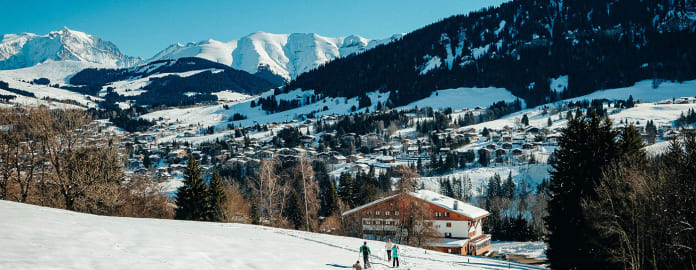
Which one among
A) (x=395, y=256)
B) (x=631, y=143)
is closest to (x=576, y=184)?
(x=631, y=143)

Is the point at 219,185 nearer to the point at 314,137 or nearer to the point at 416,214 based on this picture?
the point at 416,214

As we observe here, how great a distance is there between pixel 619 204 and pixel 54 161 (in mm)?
38504

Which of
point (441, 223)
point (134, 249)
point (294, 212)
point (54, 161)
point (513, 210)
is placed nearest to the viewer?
point (134, 249)

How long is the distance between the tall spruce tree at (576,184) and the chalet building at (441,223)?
20.7 metres

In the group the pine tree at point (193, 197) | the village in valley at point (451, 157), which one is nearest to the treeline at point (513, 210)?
the village in valley at point (451, 157)

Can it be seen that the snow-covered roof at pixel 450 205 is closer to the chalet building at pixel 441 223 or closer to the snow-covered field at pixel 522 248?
the chalet building at pixel 441 223

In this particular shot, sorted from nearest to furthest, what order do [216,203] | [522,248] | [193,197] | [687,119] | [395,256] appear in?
[395,256]
[193,197]
[216,203]
[522,248]
[687,119]

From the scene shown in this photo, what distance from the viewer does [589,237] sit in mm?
27766

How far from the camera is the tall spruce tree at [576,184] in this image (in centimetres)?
2962

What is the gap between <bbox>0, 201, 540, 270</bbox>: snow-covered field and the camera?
13.5 metres

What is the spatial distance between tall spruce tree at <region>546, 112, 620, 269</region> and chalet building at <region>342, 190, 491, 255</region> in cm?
2070

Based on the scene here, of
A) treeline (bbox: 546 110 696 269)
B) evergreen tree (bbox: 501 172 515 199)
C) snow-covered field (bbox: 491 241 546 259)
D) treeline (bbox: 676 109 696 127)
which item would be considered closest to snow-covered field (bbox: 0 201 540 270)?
treeline (bbox: 546 110 696 269)

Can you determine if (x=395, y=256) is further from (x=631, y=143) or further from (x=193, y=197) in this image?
(x=193, y=197)

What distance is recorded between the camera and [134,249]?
16359mm
